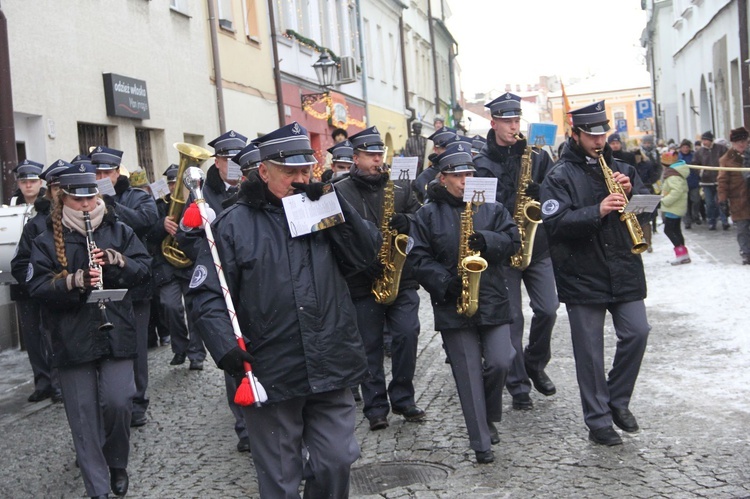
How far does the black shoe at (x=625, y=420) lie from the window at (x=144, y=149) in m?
11.3

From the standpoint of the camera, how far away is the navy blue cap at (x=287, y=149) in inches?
198

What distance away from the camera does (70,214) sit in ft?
21.1

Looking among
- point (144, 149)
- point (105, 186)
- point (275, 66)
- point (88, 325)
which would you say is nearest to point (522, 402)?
point (88, 325)

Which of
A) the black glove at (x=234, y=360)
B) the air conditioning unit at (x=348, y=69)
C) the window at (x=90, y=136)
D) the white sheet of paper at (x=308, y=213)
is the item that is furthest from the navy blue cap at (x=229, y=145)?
the air conditioning unit at (x=348, y=69)

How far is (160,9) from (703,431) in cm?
1287

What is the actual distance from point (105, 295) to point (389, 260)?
2.15 meters

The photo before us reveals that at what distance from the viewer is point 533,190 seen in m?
8.15

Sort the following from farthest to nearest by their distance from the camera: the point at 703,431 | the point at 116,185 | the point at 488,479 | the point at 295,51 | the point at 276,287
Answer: the point at 295,51 < the point at 116,185 < the point at 703,431 < the point at 488,479 < the point at 276,287

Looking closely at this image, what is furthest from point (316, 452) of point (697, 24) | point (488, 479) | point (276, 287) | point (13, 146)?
point (697, 24)

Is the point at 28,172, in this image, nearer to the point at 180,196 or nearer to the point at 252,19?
the point at 180,196

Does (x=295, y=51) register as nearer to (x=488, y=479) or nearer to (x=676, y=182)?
(x=676, y=182)

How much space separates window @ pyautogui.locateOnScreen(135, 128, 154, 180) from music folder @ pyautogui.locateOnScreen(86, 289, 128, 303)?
1083cm

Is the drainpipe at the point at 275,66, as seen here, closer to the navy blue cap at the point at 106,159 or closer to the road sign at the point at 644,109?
the navy blue cap at the point at 106,159

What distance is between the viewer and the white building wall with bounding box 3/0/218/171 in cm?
1340
